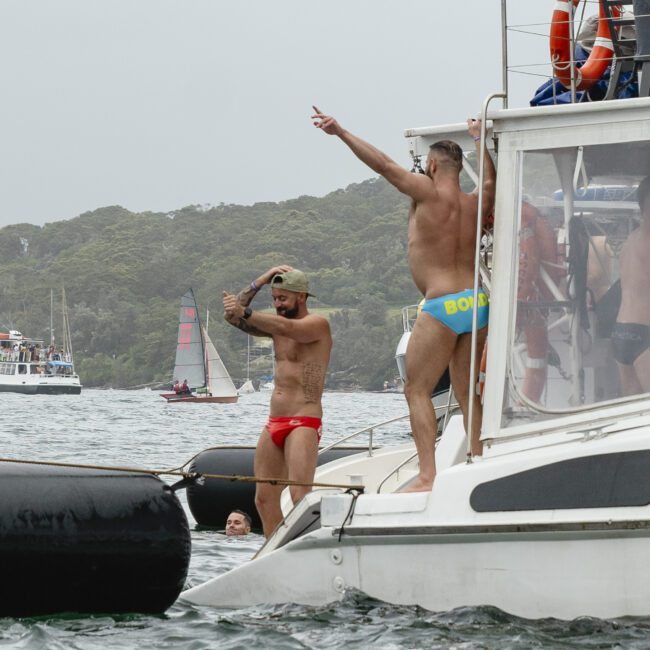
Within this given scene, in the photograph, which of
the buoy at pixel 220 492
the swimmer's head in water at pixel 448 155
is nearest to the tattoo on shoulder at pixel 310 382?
the swimmer's head in water at pixel 448 155

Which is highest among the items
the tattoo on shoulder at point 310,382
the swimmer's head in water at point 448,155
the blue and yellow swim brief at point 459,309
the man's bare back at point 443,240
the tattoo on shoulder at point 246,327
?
the swimmer's head in water at point 448,155

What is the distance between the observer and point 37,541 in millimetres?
7195

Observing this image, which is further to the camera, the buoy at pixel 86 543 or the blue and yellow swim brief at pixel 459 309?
the blue and yellow swim brief at pixel 459 309

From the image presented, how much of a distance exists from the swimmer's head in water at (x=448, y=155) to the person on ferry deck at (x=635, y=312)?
1.06 meters

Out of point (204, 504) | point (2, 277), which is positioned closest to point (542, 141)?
point (204, 504)

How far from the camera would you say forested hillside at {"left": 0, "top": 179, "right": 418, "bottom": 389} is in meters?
138

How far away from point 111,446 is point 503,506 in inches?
976

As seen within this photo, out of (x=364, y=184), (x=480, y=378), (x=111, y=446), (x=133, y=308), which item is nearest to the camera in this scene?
(x=480, y=378)

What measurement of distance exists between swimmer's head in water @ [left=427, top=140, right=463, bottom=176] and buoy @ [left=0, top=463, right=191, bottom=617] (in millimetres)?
2303

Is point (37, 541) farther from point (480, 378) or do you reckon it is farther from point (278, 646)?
point (480, 378)

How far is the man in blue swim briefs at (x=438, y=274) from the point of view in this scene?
24.7 ft

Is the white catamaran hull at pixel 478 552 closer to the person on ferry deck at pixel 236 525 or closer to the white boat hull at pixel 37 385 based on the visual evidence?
the person on ferry deck at pixel 236 525

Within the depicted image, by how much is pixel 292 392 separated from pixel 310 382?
0.13 m

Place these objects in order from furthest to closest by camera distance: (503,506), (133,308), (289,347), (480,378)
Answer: (133,308)
(289,347)
(480,378)
(503,506)
